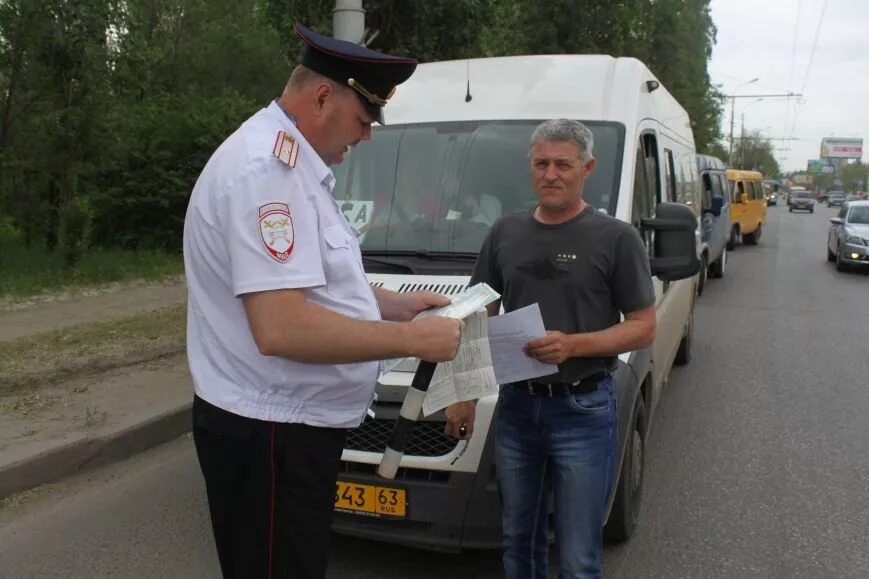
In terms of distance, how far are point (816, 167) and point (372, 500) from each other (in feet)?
510

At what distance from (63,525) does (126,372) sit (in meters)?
2.57

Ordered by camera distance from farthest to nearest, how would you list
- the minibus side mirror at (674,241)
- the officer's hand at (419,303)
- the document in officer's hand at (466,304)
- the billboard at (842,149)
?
the billboard at (842,149)
the minibus side mirror at (674,241)
the officer's hand at (419,303)
the document in officer's hand at (466,304)

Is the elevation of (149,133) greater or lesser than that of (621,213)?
greater

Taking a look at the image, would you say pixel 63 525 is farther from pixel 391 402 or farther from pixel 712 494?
pixel 712 494

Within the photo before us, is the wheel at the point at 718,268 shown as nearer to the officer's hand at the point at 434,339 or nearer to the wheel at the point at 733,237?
the wheel at the point at 733,237

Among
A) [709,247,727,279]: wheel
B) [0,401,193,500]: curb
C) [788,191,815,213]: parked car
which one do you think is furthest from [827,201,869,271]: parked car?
[788,191,815,213]: parked car

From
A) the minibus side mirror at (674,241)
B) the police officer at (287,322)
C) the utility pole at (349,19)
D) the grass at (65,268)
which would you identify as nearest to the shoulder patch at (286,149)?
the police officer at (287,322)

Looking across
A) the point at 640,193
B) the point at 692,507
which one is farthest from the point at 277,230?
the point at 692,507

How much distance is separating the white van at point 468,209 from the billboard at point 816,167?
6000 inches

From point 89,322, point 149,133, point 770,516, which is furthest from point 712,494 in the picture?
point 149,133

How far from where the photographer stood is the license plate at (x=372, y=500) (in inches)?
127

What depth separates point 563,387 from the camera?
2.68 metres

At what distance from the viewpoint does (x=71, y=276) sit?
421 inches

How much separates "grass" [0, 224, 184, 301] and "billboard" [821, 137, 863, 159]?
484 feet
